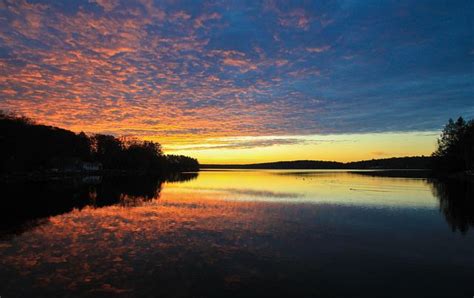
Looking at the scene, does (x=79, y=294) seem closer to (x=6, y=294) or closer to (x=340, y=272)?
(x=6, y=294)

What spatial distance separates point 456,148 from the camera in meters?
87.6

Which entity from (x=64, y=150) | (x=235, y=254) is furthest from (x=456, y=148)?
(x=64, y=150)

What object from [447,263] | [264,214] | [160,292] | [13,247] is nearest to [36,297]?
[160,292]

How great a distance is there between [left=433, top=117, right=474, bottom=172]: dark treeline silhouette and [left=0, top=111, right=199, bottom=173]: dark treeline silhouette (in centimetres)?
10647

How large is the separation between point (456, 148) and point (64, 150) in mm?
119309

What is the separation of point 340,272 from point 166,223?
14.0 metres

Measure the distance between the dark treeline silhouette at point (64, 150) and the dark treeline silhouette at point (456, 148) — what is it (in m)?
106

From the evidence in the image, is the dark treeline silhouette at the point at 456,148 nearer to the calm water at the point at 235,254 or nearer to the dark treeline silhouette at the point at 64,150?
the calm water at the point at 235,254

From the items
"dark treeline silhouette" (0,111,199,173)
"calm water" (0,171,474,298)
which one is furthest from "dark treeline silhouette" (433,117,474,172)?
A: "dark treeline silhouette" (0,111,199,173)

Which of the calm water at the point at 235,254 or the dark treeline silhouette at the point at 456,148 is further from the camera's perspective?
the dark treeline silhouette at the point at 456,148

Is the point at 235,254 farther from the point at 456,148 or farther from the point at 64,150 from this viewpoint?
the point at 64,150

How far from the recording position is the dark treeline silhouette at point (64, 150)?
7475cm

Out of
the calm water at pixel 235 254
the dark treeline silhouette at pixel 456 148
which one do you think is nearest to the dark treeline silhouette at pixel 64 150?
the calm water at pixel 235 254

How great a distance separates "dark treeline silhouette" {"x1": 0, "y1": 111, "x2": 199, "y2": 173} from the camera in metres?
74.8
